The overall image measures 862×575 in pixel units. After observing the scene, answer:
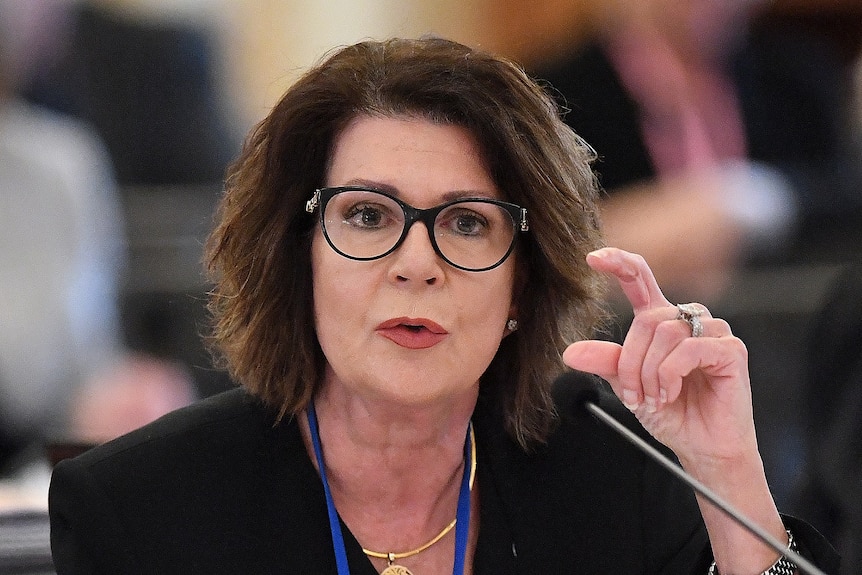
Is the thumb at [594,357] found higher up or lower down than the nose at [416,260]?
lower down

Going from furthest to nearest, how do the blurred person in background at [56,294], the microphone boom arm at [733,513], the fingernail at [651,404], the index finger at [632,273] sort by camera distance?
the blurred person in background at [56,294] < the fingernail at [651,404] < the index finger at [632,273] < the microphone boom arm at [733,513]

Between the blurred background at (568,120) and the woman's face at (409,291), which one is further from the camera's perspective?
the blurred background at (568,120)

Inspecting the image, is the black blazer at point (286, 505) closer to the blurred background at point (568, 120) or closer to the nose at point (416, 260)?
the nose at point (416, 260)

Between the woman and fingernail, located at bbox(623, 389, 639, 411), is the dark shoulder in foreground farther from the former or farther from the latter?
fingernail, located at bbox(623, 389, 639, 411)

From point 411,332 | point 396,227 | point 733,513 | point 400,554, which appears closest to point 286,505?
point 400,554

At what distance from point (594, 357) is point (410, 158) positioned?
0.39 meters

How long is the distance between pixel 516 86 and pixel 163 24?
82.6 inches

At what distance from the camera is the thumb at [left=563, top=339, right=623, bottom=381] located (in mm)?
1577

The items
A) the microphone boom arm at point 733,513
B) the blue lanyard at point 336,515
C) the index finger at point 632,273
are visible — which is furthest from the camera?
the blue lanyard at point 336,515

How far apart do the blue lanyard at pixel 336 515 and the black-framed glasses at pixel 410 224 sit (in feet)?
0.99

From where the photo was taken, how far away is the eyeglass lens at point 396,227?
1.73m

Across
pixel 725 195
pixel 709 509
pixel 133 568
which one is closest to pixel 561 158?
pixel 709 509

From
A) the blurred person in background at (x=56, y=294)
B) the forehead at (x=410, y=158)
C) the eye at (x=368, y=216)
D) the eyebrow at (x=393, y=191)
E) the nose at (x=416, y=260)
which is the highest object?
the forehead at (x=410, y=158)

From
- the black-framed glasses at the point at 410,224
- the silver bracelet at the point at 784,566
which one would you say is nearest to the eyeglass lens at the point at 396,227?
the black-framed glasses at the point at 410,224
